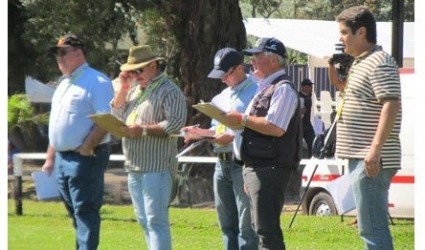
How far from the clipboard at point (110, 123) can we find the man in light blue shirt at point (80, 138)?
1.20ft

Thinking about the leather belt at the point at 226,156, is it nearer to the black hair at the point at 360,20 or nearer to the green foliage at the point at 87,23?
the black hair at the point at 360,20

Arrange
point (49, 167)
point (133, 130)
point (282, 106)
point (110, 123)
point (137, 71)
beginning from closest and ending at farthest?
1. point (282, 106)
2. point (110, 123)
3. point (133, 130)
4. point (137, 71)
5. point (49, 167)

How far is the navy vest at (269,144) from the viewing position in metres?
7.66

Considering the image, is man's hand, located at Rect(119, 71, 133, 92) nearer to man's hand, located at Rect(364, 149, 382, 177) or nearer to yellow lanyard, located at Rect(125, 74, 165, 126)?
yellow lanyard, located at Rect(125, 74, 165, 126)

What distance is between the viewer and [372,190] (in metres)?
7.14

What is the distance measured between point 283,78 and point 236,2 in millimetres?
10774

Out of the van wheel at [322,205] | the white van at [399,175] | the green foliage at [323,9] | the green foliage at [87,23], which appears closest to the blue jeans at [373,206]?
the white van at [399,175]

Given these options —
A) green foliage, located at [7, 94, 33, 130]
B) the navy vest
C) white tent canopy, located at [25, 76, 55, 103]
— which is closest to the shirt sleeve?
the navy vest

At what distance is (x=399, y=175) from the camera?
48.9ft

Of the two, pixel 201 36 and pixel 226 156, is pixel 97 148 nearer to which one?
pixel 226 156

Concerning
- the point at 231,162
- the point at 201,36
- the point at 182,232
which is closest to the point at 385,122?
the point at 231,162

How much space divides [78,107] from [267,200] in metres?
2.05

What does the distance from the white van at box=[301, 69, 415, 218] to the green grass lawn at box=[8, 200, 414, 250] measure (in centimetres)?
29

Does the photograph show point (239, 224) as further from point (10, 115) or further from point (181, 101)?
point (10, 115)
